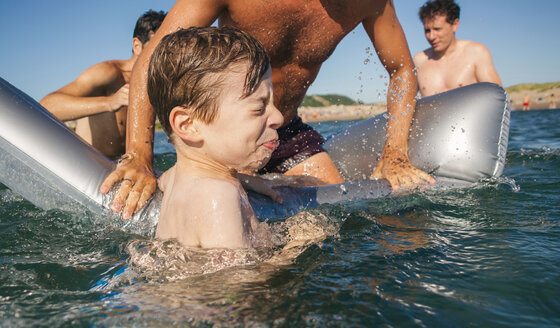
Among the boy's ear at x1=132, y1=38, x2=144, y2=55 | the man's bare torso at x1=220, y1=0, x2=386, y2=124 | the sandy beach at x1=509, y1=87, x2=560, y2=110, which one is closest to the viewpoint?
the man's bare torso at x1=220, y1=0, x2=386, y2=124

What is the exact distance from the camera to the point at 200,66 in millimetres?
1533

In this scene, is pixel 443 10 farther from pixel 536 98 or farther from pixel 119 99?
pixel 536 98

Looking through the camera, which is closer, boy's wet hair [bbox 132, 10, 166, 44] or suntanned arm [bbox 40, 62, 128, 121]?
suntanned arm [bbox 40, 62, 128, 121]

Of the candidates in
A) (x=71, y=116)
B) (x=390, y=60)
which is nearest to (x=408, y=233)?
(x=390, y=60)

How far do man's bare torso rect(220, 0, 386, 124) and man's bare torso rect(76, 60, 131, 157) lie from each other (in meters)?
2.08

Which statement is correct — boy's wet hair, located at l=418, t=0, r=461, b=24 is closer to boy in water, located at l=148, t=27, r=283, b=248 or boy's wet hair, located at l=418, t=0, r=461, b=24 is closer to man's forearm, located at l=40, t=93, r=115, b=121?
man's forearm, located at l=40, t=93, r=115, b=121

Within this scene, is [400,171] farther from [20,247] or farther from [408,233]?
[20,247]

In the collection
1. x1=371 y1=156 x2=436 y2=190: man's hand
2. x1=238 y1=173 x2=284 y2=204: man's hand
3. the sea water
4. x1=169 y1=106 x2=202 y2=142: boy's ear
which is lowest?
the sea water

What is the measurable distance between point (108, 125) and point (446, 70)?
13.2ft

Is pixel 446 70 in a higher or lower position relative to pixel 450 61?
lower

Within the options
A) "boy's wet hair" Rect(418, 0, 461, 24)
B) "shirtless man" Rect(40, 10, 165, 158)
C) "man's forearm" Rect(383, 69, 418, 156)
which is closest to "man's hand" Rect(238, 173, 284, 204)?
"man's forearm" Rect(383, 69, 418, 156)

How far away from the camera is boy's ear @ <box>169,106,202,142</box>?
1.60 m

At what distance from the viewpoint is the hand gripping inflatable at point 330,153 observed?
2277 mm

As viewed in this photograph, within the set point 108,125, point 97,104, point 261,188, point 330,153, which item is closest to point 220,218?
point 261,188
